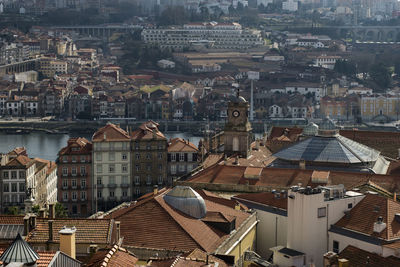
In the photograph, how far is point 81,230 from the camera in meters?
8.88

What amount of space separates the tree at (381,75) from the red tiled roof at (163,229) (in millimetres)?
48570

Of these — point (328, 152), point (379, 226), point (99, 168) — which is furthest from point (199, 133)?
point (379, 226)

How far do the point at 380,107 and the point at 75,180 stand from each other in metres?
30.7

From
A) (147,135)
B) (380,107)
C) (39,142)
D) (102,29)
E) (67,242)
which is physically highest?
(67,242)

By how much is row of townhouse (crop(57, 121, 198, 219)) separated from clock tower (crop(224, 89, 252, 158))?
104 inches

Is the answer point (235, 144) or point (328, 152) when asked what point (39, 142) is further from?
point (328, 152)

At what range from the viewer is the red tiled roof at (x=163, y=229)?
9.99 m

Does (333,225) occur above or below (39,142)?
above

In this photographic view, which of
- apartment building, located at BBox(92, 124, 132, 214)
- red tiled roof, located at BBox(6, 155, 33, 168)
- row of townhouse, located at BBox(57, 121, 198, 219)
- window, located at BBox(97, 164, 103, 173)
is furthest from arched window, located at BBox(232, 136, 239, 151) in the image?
red tiled roof, located at BBox(6, 155, 33, 168)

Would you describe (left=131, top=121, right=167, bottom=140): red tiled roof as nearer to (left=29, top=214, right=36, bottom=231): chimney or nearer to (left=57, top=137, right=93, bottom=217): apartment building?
(left=57, top=137, right=93, bottom=217): apartment building

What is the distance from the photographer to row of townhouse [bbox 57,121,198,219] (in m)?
20.3

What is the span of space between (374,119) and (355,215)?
37456mm

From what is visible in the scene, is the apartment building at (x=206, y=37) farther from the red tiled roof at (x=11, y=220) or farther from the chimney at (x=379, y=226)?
the red tiled roof at (x=11, y=220)

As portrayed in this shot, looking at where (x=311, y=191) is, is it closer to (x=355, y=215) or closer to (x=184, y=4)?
(x=355, y=215)
